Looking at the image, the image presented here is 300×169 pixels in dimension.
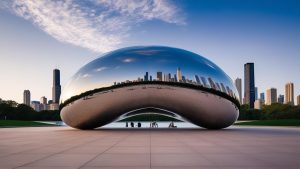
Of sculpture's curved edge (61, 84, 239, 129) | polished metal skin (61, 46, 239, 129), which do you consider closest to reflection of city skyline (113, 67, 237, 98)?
polished metal skin (61, 46, 239, 129)

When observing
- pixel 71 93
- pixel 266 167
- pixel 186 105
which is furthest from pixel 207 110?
pixel 266 167

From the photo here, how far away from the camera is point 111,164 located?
7.66m

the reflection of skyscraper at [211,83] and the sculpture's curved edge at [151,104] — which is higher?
the reflection of skyscraper at [211,83]

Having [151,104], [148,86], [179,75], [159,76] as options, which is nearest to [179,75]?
[179,75]

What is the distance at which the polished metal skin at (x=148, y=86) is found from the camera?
20.0m

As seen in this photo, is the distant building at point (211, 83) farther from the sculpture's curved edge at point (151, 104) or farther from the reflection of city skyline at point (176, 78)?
the sculpture's curved edge at point (151, 104)

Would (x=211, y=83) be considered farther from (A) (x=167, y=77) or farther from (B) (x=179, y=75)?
(A) (x=167, y=77)

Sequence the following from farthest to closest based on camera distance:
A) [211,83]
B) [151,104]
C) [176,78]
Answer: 1. [151,104]
2. [211,83]
3. [176,78]

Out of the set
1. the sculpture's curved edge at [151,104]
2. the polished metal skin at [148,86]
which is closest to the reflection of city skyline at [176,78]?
the polished metal skin at [148,86]

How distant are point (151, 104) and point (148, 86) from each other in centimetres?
251

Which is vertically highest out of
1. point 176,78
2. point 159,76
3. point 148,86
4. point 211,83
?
point 159,76

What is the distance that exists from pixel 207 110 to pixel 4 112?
9067 cm

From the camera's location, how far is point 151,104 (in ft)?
72.7

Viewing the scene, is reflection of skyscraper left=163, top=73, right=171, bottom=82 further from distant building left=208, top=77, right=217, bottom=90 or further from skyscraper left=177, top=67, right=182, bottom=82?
distant building left=208, top=77, right=217, bottom=90
